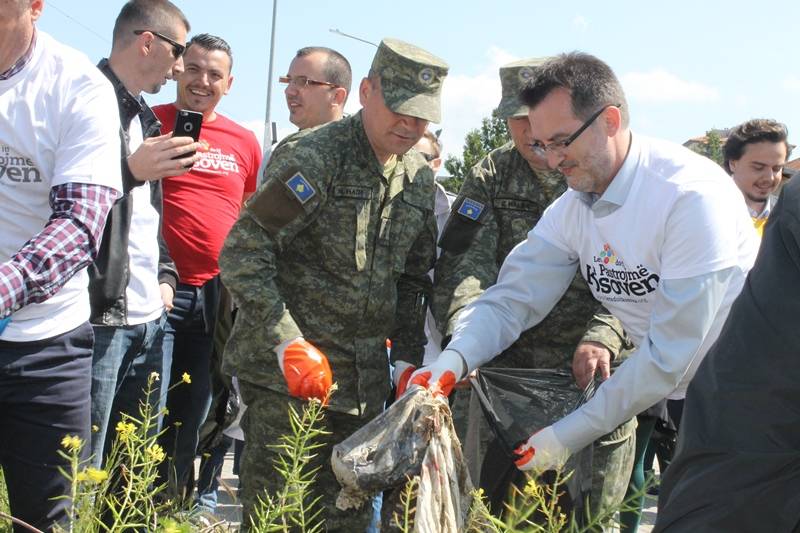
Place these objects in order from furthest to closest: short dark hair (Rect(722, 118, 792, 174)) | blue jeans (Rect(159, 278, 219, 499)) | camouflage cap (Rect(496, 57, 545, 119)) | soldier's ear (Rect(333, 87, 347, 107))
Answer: soldier's ear (Rect(333, 87, 347, 107))
short dark hair (Rect(722, 118, 792, 174))
blue jeans (Rect(159, 278, 219, 499))
camouflage cap (Rect(496, 57, 545, 119))

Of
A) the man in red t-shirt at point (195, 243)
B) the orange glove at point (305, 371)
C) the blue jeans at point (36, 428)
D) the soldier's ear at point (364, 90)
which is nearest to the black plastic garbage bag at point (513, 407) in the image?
the orange glove at point (305, 371)

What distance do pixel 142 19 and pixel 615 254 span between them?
2198 mm

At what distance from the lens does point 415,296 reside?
152 inches

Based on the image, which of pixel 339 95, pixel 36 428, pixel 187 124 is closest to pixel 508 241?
pixel 187 124

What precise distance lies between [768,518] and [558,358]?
6.99ft

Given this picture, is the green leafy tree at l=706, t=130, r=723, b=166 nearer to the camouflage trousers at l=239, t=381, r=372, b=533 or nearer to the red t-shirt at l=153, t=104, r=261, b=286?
the red t-shirt at l=153, t=104, r=261, b=286

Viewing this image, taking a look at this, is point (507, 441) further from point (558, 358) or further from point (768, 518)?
point (768, 518)

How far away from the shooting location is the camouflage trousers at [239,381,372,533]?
137 inches

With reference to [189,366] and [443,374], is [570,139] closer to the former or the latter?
[443,374]

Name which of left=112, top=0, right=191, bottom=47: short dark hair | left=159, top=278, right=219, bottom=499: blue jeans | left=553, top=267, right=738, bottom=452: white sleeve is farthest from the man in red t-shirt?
left=553, top=267, right=738, bottom=452: white sleeve

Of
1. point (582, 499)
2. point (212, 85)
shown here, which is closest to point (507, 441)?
point (582, 499)

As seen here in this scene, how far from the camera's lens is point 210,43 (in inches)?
201

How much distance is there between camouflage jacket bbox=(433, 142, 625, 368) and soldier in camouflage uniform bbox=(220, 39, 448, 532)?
0.72 feet

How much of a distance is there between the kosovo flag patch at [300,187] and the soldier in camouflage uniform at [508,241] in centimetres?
69
